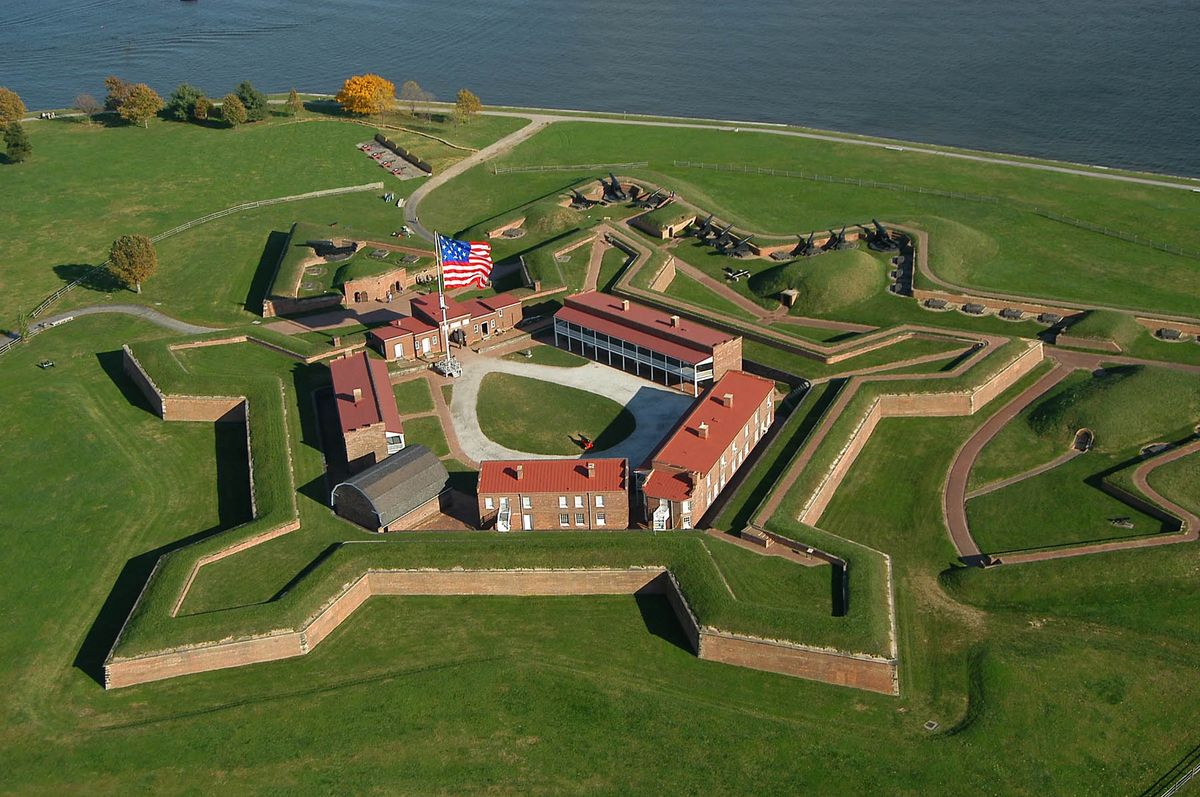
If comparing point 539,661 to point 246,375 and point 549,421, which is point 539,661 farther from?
point 246,375

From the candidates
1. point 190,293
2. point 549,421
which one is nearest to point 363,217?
point 190,293

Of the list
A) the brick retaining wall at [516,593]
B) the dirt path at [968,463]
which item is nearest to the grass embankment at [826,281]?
the dirt path at [968,463]

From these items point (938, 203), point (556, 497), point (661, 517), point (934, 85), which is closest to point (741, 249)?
point (938, 203)

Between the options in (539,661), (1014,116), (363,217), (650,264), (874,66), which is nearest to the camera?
(539,661)

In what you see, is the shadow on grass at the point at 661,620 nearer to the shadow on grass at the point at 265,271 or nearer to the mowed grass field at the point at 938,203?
the mowed grass field at the point at 938,203

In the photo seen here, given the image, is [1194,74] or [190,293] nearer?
[190,293]

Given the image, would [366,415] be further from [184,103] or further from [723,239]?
[184,103]
